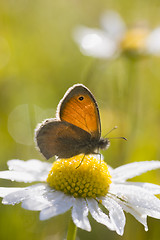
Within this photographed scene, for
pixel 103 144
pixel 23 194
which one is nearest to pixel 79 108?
pixel 103 144

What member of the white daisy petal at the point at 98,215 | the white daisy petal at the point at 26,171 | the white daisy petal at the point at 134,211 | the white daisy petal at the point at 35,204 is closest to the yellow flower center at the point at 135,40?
the white daisy petal at the point at 26,171

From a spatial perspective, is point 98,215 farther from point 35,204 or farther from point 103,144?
point 103,144

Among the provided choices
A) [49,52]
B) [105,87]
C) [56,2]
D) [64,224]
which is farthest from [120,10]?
[64,224]

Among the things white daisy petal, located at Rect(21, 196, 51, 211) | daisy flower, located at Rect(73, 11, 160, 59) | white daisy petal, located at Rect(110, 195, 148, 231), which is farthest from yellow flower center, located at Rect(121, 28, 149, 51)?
white daisy petal, located at Rect(21, 196, 51, 211)

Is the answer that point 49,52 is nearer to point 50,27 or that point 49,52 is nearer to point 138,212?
point 50,27

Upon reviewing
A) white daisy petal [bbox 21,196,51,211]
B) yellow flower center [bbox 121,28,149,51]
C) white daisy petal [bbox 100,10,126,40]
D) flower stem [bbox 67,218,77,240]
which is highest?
white daisy petal [bbox 100,10,126,40]

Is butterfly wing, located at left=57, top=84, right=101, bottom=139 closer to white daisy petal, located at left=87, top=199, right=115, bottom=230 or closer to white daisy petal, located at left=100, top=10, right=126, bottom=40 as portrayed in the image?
white daisy petal, located at left=87, top=199, right=115, bottom=230

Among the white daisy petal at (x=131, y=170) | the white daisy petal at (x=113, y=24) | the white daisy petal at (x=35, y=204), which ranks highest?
the white daisy petal at (x=113, y=24)

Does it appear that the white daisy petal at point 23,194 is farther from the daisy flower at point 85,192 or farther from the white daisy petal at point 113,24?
the white daisy petal at point 113,24
